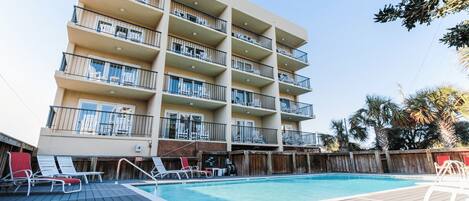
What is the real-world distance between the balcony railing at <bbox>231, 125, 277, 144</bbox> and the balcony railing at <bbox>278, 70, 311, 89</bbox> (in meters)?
5.20

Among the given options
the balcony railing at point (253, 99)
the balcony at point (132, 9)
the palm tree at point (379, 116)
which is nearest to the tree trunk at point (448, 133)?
the palm tree at point (379, 116)

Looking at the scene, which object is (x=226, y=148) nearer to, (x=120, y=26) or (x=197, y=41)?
(x=197, y=41)

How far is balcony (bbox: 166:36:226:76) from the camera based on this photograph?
13758 mm

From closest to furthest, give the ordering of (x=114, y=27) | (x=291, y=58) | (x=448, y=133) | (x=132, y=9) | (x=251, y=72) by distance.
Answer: (x=132, y=9)
(x=114, y=27)
(x=448, y=133)
(x=251, y=72)
(x=291, y=58)

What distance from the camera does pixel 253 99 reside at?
685 inches

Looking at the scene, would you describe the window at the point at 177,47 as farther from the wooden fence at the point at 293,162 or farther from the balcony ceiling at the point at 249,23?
the wooden fence at the point at 293,162

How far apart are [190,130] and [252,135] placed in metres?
4.49

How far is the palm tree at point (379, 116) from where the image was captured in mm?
16328

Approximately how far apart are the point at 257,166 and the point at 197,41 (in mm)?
9736

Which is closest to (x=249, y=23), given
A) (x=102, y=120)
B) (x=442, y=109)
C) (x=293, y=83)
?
(x=293, y=83)

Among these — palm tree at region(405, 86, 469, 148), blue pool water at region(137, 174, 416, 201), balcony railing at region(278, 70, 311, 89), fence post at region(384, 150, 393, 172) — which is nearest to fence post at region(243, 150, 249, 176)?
blue pool water at region(137, 174, 416, 201)

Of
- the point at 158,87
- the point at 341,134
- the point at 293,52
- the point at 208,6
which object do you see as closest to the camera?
the point at 158,87

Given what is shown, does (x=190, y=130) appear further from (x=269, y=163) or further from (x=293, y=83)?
(x=293, y=83)

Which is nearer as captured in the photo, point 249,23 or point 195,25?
point 195,25
